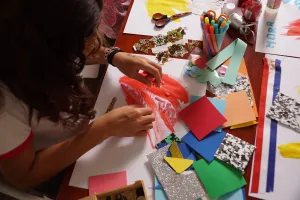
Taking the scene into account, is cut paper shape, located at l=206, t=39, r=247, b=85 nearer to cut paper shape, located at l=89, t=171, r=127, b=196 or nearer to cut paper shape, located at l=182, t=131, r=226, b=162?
cut paper shape, located at l=182, t=131, r=226, b=162

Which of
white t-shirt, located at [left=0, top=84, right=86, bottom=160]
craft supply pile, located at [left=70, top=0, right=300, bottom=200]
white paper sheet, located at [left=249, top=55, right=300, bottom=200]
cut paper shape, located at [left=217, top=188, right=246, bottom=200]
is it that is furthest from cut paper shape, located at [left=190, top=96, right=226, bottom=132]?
white t-shirt, located at [left=0, top=84, right=86, bottom=160]

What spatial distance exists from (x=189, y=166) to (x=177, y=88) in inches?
10.3

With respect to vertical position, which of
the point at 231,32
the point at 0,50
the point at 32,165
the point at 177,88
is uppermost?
the point at 0,50

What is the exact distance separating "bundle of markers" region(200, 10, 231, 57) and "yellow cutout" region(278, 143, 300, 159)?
37 centimetres

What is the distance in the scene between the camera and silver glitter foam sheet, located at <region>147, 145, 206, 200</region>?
0.72 meters

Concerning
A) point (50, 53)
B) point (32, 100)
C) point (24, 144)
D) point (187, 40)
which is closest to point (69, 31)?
point (50, 53)

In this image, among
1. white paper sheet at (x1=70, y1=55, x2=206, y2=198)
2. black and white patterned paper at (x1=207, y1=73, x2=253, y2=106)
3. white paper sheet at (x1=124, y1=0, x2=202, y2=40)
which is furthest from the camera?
white paper sheet at (x1=124, y1=0, x2=202, y2=40)

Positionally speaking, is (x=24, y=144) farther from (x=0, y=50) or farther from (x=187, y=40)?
(x=187, y=40)

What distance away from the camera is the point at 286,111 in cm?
84

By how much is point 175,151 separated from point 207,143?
0.09 metres

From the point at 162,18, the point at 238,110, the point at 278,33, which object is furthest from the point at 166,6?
the point at 238,110

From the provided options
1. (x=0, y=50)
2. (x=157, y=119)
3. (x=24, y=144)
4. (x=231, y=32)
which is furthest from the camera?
(x=231, y=32)

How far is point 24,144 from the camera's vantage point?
28.1 inches

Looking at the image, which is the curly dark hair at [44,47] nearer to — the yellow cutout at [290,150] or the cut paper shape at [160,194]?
the cut paper shape at [160,194]
